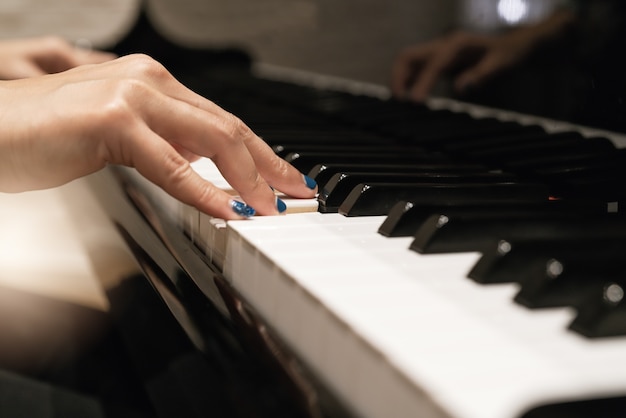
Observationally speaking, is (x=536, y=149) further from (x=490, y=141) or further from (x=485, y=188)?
(x=485, y=188)

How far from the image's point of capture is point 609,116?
109 cm

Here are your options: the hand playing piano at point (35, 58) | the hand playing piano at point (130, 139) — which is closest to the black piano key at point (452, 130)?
the hand playing piano at point (130, 139)

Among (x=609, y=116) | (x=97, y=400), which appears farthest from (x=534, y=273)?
(x=609, y=116)

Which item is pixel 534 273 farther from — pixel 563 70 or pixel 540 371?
pixel 563 70

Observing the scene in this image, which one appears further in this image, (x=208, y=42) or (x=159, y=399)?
(x=208, y=42)

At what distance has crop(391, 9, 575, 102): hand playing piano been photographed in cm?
122

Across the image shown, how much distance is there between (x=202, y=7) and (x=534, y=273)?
2621 millimetres

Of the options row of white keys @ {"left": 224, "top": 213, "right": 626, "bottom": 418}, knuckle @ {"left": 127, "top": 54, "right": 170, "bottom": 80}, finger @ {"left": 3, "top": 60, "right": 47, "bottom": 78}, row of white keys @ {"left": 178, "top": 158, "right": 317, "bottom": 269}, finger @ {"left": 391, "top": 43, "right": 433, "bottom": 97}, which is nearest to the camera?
row of white keys @ {"left": 224, "top": 213, "right": 626, "bottom": 418}

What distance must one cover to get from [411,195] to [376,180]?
0.06 m

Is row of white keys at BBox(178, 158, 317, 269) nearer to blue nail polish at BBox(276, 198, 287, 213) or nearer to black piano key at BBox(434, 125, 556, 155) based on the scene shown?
blue nail polish at BBox(276, 198, 287, 213)

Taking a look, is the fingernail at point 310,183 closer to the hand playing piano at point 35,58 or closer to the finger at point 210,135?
the finger at point 210,135

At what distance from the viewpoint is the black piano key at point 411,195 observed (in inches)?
27.6

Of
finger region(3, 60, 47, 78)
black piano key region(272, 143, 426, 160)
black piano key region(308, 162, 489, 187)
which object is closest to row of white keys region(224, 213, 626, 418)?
black piano key region(308, 162, 489, 187)

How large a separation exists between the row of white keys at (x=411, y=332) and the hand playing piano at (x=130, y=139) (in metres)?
0.16
